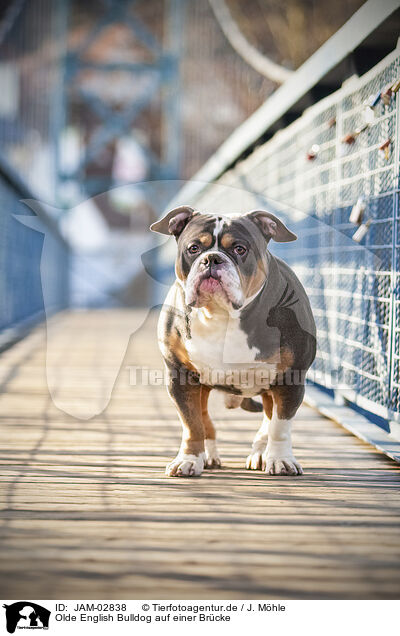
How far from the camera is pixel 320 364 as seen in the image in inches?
134

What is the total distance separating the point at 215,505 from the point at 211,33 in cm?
1914

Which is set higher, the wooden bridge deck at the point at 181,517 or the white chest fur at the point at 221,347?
the white chest fur at the point at 221,347

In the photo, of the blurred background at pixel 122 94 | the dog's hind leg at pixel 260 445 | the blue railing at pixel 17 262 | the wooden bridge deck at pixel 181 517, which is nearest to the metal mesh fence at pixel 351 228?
the wooden bridge deck at pixel 181 517

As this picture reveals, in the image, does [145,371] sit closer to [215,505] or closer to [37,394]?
[37,394]

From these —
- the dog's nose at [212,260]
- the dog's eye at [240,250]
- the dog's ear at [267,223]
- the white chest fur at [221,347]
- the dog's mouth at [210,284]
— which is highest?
the dog's ear at [267,223]

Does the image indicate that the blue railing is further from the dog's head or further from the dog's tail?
the dog's head

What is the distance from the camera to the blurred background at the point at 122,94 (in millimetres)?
13008

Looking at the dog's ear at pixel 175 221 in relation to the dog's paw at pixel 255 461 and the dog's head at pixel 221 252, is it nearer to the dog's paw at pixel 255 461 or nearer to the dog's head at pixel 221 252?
the dog's head at pixel 221 252

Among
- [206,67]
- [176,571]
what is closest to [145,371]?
[176,571]

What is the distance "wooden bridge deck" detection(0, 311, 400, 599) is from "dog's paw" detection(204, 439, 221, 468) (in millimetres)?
40

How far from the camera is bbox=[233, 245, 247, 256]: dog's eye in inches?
69.9
